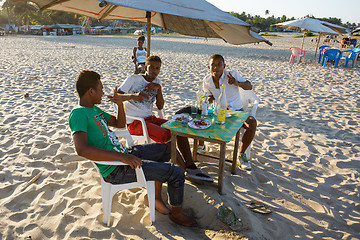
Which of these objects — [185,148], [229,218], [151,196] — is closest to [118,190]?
[151,196]

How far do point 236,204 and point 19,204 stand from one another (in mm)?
2304

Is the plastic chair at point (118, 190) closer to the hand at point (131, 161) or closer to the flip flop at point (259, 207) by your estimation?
the hand at point (131, 161)

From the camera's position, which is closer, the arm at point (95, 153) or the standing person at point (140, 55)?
the arm at point (95, 153)

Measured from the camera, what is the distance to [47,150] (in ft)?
11.5

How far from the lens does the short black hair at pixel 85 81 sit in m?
2.01

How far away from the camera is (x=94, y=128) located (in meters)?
2.02

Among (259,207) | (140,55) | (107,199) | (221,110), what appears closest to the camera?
(107,199)

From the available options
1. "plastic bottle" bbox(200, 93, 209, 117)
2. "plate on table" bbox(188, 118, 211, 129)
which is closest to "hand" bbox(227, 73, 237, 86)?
"plastic bottle" bbox(200, 93, 209, 117)

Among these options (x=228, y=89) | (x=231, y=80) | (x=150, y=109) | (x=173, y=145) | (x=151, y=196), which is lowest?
(x=151, y=196)

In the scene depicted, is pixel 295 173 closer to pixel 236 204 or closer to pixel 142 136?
pixel 236 204

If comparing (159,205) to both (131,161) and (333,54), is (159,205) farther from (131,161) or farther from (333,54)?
(333,54)

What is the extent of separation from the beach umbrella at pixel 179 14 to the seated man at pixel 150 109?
31.1 inches

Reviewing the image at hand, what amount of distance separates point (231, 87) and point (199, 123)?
124 cm

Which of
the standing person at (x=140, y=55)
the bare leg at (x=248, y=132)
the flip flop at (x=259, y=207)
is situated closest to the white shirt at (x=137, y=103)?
the bare leg at (x=248, y=132)
